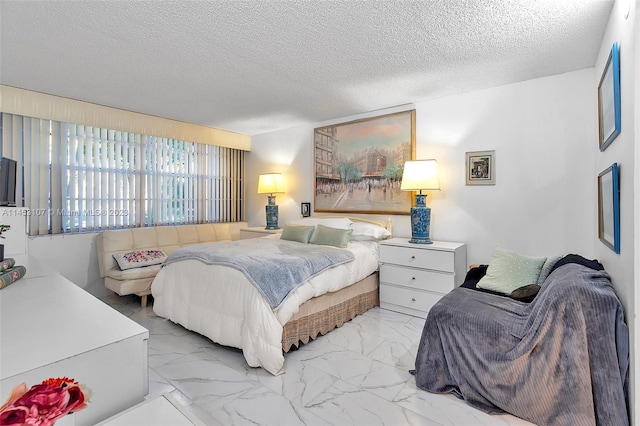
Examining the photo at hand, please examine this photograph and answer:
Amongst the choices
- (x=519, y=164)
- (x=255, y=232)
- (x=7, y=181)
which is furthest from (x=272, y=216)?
(x=519, y=164)

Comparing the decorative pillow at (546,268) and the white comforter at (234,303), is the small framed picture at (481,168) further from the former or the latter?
the white comforter at (234,303)

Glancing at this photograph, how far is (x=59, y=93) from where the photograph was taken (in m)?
3.52

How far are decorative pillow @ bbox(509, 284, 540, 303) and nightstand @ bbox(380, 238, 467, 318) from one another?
825 millimetres

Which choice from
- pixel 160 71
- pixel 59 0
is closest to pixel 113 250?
pixel 160 71

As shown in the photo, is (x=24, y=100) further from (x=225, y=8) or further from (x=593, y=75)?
(x=593, y=75)

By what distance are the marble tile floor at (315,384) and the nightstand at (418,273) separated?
1.35ft

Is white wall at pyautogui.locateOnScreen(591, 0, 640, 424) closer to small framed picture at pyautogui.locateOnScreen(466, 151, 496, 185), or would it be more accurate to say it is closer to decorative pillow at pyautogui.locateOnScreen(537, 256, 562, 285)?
decorative pillow at pyautogui.locateOnScreen(537, 256, 562, 285)

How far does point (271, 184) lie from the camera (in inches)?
198

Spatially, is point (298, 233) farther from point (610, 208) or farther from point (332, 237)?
point (610, 208)

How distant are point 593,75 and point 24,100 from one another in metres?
5.47

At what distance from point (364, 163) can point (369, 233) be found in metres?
0.98

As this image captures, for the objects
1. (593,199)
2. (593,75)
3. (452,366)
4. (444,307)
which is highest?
(593,75)

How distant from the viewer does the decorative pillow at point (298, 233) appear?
379 centimetres

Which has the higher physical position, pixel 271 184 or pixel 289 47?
pixel 289 47
